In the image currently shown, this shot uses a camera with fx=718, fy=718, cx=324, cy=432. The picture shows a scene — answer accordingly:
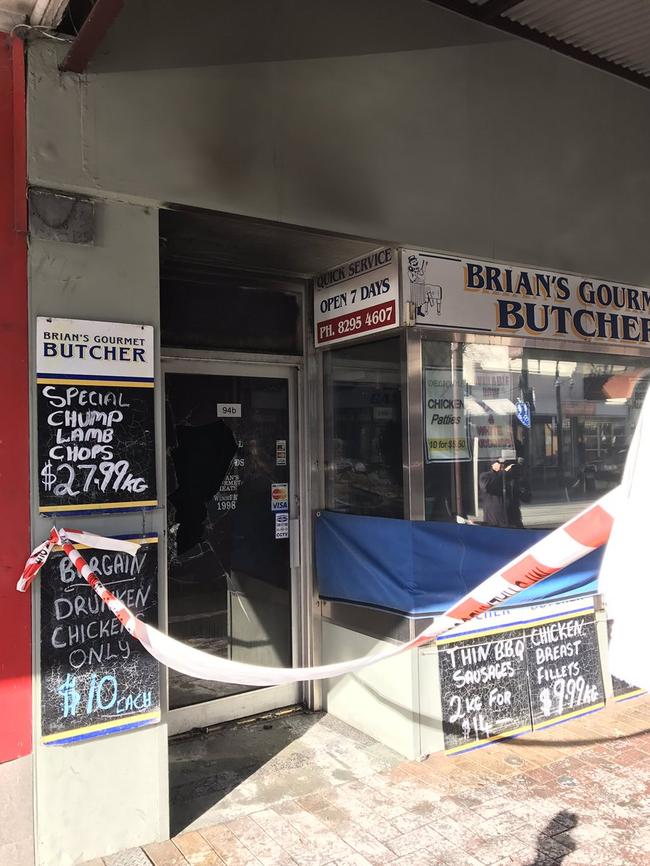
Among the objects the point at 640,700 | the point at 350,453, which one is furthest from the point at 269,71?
the point at 640,700

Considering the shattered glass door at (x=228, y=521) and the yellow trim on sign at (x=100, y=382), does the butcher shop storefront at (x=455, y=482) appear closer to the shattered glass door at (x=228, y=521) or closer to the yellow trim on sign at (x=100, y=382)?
the shattered glass door at (x=228, y=521)

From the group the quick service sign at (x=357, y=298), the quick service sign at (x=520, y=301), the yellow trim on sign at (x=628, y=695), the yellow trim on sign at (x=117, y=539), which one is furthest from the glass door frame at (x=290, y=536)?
the yellow trim on sign at (x=628, y=695)

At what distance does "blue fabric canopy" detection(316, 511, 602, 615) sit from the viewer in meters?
4.49

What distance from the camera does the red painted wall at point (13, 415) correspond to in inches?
127

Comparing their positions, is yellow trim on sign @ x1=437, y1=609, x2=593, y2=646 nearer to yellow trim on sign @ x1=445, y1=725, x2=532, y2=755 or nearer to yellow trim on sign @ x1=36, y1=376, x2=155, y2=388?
yellow trim on sign @ x1=445, y1=725, x2=532, y2=755

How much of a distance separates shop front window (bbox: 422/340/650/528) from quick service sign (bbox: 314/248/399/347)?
0.38m

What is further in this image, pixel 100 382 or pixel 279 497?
pixel 279 497

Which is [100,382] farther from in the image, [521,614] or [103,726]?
[521,614]

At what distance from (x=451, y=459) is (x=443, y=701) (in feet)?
5.03

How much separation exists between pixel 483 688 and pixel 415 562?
101 cm

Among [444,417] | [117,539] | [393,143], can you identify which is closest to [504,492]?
[444,417]

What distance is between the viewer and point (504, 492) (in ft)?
16.4

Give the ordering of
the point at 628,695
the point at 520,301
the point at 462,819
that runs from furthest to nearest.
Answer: the point at 628,695, the point at 520,301, the point at 462,819

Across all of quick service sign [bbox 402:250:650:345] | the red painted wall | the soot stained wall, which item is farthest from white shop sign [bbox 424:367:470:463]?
the red painted wall
